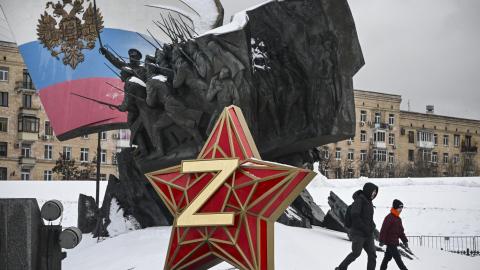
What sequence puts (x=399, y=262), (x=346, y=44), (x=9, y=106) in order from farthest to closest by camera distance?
(x=9, y=106) < (x=346, y=44) < (x=399, y=262)

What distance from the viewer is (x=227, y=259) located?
27.3 feet

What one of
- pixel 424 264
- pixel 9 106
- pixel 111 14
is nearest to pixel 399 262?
pixel 424 264

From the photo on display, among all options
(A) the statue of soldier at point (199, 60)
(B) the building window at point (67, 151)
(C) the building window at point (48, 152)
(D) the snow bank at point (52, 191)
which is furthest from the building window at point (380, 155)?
(A) the statue of soldier at point (199, 60)

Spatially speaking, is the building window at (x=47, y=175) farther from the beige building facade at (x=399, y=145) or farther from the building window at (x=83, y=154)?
the beige building facade at (x=399, y=145)

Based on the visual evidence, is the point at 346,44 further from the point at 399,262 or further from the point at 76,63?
the point at 76,63

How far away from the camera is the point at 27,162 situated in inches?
1715

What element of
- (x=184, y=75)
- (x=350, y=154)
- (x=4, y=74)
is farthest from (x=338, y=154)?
(x=184, y=75)

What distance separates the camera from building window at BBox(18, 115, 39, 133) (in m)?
43.5

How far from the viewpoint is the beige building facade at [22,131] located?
141 feet

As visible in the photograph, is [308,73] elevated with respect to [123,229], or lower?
elevated

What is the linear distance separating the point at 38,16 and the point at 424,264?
15276 millimetres

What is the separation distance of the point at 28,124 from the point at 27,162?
2016 millimetres

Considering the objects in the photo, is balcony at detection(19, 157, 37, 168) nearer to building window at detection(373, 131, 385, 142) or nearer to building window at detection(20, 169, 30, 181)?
building window at detection(20, 169, 30, 181)

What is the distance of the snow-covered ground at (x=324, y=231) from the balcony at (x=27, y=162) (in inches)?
393
